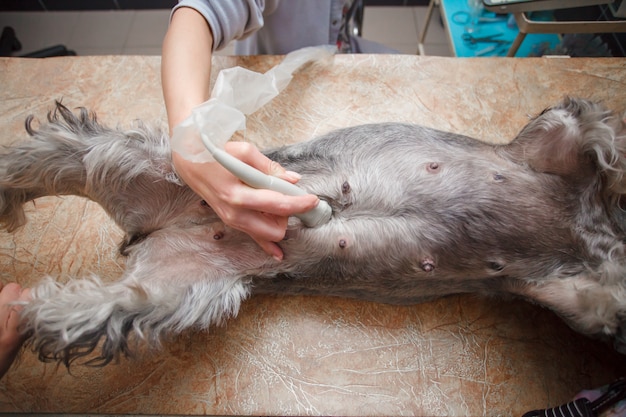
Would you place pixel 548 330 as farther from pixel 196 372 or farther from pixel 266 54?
pixel 266 54

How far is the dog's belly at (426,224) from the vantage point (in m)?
1.15

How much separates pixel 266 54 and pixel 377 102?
555 mm

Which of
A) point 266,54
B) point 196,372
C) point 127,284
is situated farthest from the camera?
point 266,54

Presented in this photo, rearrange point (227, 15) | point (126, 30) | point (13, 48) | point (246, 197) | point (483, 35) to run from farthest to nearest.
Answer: point (126, 30)
point (13, 48)
point (483, 35)
point (227, 15)
point (246, 197)

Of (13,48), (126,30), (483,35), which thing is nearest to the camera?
(483,35)

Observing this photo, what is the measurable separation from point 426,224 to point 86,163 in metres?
0.91

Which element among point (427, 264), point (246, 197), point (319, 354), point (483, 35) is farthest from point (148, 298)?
point (483, 35)

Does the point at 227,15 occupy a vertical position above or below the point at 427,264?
above

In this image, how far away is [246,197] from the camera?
968 mm

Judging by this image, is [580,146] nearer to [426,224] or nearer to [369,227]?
[426,224]

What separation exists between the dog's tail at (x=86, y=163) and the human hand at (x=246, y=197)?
0.17 meters

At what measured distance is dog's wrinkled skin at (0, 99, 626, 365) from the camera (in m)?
1.12

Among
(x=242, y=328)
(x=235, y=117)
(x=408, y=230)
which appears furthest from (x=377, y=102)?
(x=242, y=328)

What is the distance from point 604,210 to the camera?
3.87 ft
